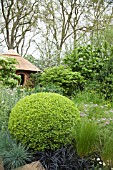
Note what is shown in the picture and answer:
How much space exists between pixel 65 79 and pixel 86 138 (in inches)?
238

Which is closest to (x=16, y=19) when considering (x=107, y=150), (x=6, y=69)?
(x=6, y=69)

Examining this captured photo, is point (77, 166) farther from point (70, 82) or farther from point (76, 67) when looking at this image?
point (76, 67)

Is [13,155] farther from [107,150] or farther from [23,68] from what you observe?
[23,68]

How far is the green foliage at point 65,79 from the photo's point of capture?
9281 mm

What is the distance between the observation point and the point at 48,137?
12.1ft

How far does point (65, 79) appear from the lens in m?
9.44

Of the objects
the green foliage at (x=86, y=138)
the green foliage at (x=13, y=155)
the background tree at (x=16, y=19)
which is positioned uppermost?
the background tree at (x=16, y=19)

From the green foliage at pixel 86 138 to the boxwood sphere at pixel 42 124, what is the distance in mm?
281

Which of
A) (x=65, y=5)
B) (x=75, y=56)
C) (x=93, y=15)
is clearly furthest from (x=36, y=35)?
(x=75, y=56)

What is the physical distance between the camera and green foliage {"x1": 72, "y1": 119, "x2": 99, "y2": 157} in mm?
3455

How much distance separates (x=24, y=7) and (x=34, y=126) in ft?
42.5

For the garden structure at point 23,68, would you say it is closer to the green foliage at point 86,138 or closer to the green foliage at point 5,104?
the green foliage at point 5,104

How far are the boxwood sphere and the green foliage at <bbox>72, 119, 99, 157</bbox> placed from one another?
0.28 meters

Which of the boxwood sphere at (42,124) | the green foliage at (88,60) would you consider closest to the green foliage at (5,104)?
the boxwood sphere at (42,124)
